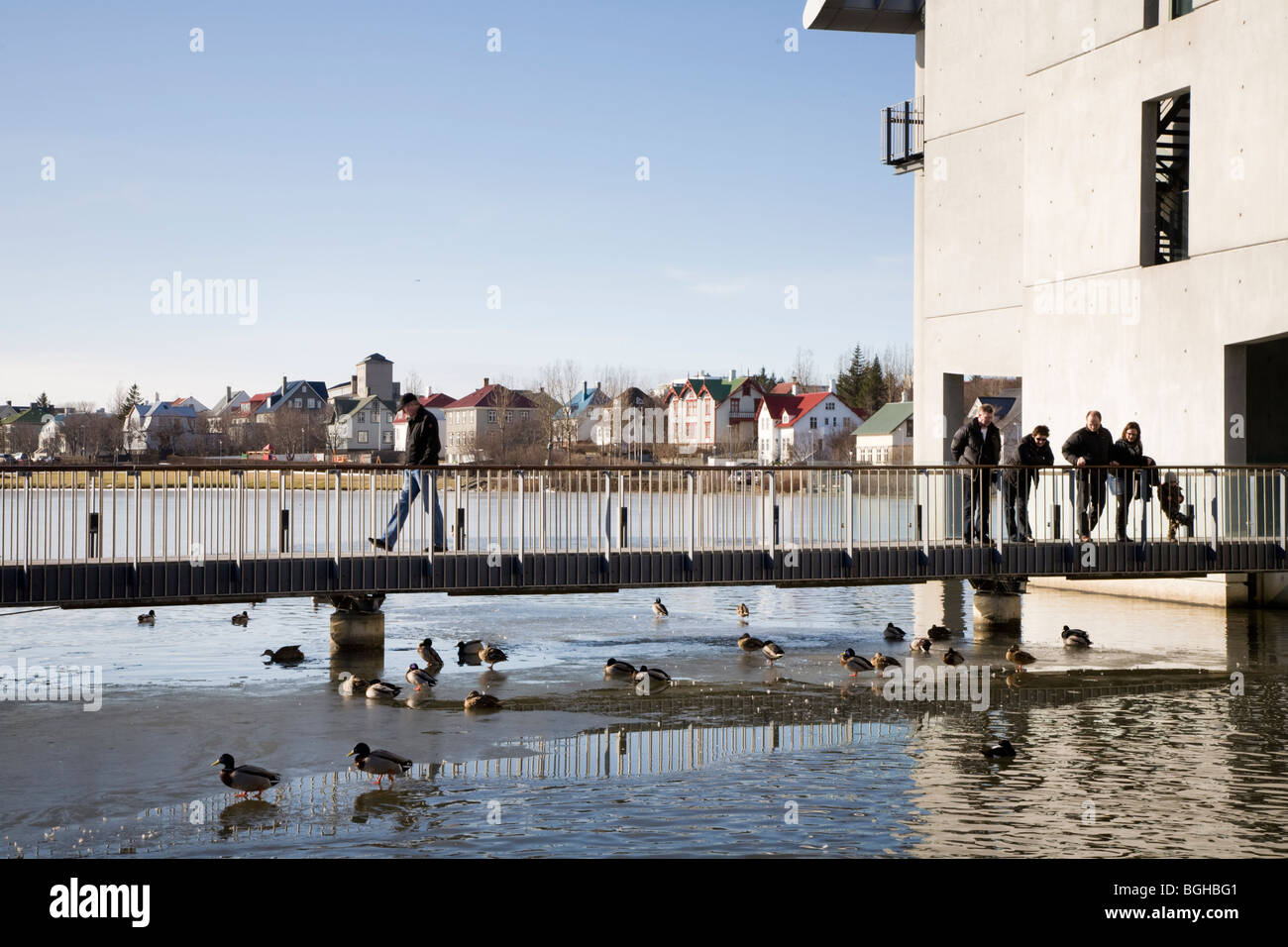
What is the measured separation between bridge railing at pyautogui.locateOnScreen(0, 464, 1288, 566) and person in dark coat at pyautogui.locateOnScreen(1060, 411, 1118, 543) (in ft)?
0.19

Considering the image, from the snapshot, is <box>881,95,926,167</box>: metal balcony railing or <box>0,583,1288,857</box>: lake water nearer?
<box>0,583,1288,857</box>: lake water

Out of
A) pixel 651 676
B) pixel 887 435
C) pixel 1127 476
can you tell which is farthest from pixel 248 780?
pixel 887 435

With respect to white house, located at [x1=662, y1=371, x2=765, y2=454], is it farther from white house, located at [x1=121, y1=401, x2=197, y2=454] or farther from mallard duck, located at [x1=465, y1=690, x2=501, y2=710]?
mallard duck, located at [x1=465, y1=690, x2=501, y2=710]

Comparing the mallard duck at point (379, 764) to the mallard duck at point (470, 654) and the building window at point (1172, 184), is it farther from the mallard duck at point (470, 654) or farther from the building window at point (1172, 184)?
the building window at point (1172, 184)

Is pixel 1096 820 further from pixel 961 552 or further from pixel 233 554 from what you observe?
pixel 233 554

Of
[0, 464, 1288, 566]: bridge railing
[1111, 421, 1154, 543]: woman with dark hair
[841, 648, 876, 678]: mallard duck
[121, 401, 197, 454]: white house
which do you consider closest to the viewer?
[0, 464, 1288, 566]: bridge railing

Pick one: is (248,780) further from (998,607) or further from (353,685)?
(998,607)

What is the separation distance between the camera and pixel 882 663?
17438 millimetres

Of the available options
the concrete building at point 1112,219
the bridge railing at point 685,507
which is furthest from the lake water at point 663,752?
the concrete building at point 1112,219

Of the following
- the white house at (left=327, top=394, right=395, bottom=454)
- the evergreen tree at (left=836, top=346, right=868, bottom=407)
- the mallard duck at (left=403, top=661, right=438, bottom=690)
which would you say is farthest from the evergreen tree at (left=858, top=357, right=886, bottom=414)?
the mallard duck at (left=403, top=661, right=438, bottom=690)

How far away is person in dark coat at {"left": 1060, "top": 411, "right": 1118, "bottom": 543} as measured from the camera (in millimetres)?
19766

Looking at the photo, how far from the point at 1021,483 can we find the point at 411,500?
8.99m

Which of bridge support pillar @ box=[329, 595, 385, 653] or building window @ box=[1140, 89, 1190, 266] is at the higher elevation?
building window @ box=[1140, 89, 1190, 266]

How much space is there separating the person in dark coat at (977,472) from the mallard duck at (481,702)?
315 inches
